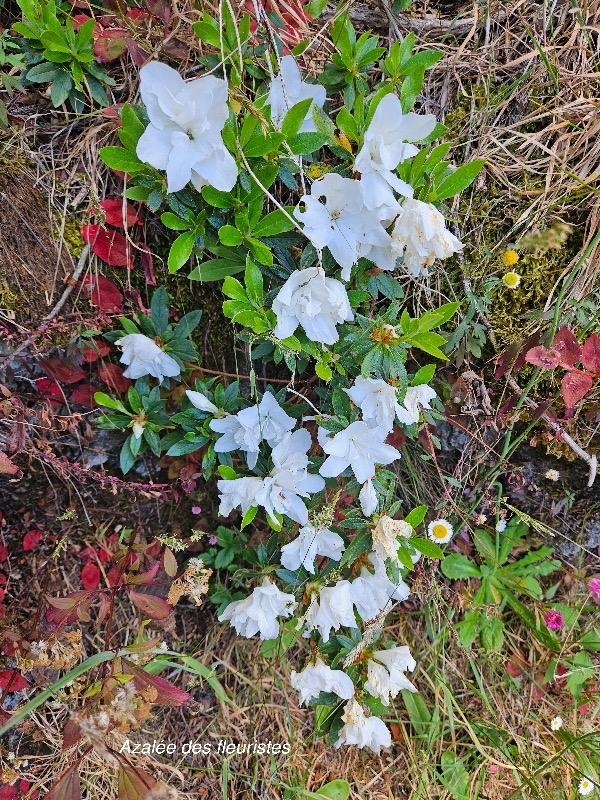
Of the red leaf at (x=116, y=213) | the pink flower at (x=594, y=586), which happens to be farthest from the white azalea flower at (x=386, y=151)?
the pink flower at (x=594, y=586)

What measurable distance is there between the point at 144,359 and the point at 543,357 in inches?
44.5

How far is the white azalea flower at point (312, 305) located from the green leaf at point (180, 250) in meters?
0.27

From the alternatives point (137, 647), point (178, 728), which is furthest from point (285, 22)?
point (178, 728)

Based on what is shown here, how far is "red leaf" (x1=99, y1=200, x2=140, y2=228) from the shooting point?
1.59 meters

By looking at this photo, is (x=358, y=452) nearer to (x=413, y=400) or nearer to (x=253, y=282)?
(x=413, y=400)

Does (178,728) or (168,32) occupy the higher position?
(168,32)

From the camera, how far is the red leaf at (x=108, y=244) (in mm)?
1612

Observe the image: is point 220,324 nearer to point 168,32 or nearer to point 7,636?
point 168,32

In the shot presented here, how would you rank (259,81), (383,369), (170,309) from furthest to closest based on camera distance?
(170,309) → (259,81) → (383,369)

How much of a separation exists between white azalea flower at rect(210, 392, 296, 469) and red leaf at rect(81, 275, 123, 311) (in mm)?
509

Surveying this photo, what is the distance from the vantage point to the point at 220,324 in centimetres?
175

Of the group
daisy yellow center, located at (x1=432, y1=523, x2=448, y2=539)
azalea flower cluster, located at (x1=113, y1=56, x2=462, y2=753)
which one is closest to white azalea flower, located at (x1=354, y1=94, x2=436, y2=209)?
azalea flower cluster, located at (x1=113, y1=56, x2=462, y2=753)

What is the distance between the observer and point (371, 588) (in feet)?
4.87

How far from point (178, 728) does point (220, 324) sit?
147 cm
